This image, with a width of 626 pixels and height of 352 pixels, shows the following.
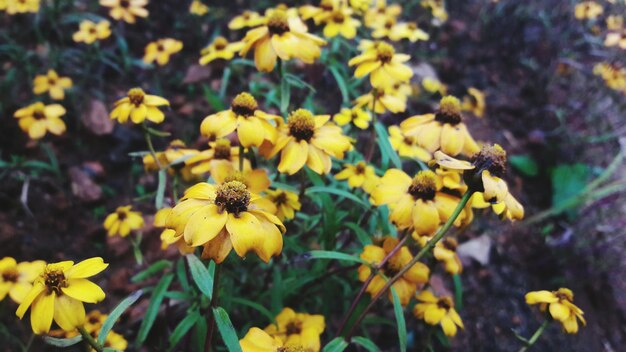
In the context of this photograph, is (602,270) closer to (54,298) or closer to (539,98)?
(539,98)

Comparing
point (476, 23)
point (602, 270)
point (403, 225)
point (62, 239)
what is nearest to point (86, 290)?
point (403, 225)

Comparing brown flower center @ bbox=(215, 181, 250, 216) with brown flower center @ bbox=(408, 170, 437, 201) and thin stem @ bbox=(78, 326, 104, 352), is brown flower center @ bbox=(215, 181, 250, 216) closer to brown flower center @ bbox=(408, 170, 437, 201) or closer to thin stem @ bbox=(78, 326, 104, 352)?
thin stem @ bbox=(78, 326, 104, 352)

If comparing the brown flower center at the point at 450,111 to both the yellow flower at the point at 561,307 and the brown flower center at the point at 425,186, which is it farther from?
the yellow flower at the point at 561,307

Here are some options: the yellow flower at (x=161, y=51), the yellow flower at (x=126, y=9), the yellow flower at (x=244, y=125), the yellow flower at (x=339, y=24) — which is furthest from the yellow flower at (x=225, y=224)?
the yellow flower at (x=126, y=9)

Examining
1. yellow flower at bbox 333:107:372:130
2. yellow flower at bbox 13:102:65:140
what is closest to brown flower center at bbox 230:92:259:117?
yellow flower at bbox 333:107:372:130

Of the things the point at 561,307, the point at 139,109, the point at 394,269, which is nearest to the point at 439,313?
the point at 394,269
